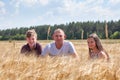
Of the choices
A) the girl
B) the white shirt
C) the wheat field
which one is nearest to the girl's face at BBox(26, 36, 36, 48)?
the white shirt

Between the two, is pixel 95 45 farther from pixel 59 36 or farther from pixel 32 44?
pixel 32 44

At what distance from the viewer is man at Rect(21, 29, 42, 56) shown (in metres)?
5.38

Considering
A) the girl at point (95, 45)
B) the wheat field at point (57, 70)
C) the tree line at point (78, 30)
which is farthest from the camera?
the tree line at point (78, 30)

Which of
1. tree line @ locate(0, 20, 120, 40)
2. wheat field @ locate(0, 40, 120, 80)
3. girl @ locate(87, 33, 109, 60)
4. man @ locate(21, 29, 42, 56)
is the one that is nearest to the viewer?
wheat field @ locate(0, 40, 120, 80)

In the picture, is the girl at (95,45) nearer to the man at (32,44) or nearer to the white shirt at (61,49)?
the white shirt at (61,49)

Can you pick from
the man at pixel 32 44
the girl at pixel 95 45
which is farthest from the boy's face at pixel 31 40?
the girl at pixel 95 45

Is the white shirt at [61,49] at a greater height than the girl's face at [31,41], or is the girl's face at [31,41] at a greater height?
the girl's face at [31,41]

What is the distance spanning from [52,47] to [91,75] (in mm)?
2993

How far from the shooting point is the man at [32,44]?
538 cm

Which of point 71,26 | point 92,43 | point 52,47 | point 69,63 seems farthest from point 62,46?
point 71,26

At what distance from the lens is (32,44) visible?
5.61 metres

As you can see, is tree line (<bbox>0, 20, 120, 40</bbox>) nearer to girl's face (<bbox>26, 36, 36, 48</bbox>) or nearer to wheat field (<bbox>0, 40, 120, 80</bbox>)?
girl's face (<bbox>26, 36, 36, 48</bbox>)

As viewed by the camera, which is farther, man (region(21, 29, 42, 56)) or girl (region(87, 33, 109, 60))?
man (region(21, 29, 42, 56))

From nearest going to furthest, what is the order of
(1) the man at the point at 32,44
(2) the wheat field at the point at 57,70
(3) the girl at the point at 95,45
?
(2) the wheat field at the point at 57,70 → (3) the girl at the point at 95,45 → (1) the man at the point at 32,44
